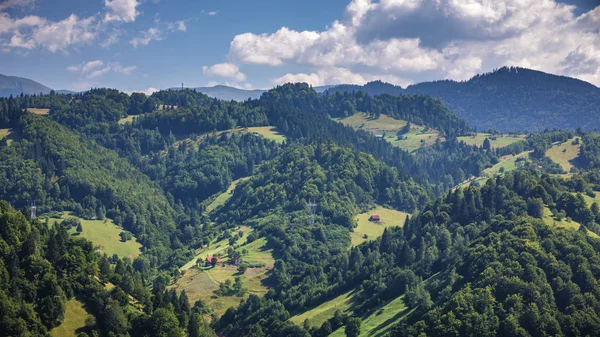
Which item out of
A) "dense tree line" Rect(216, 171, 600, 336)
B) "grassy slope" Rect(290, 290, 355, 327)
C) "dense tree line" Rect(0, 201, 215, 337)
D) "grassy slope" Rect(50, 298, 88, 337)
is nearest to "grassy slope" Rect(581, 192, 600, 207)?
"dense tree line" Rect(216, 171, 600, 336)

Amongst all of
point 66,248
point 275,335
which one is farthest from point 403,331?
point 66,248

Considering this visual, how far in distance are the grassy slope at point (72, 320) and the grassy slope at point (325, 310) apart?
55.0 meters

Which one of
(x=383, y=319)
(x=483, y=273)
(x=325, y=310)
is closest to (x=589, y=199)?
(x=483, y=273)

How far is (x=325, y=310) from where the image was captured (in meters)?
163

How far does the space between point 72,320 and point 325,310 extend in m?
65.0

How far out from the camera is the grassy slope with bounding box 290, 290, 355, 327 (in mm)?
158500

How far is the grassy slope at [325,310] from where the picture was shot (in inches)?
6240

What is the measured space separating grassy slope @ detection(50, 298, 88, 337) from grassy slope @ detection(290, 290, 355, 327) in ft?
181

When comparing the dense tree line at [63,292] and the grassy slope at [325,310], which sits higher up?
the dense tree line at [63,292]

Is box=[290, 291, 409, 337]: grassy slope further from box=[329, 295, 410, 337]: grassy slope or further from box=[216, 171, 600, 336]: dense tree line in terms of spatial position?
box=[216, 171, 600, 336]: dense tree line

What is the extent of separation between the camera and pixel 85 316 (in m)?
123

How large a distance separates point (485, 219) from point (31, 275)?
408 ft

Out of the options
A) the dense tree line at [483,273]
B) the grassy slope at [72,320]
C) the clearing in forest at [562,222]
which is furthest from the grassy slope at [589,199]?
the grassy slope at [72,320]

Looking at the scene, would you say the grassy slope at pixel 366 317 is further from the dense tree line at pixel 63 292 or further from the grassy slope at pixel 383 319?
the dense tree line at pixel 63 292
